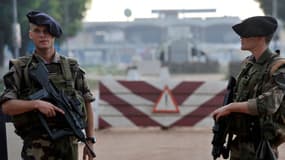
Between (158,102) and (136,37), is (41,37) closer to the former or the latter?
(158,102)

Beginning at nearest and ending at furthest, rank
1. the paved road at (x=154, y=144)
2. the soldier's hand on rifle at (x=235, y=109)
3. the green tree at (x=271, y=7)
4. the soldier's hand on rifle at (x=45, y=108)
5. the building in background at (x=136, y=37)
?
the soldier's hand on rifle at (x=45, y=108)
the soldier's hand on rifle at (x=235, y=109)
the paved road at (x=154, y=144)
the green tree at (x=271, y=7)
the building in background at (x=136, y=37)

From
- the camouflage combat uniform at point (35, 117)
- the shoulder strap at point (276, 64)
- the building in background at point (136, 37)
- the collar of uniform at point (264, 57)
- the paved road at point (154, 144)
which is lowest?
the building in background at point (136, 37)

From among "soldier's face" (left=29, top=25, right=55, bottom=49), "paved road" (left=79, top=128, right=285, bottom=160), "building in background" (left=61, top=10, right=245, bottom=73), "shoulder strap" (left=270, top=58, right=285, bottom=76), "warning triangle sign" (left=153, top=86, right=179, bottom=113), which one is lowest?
"building in background" (left=61, top=10, right=245, bottom=73)

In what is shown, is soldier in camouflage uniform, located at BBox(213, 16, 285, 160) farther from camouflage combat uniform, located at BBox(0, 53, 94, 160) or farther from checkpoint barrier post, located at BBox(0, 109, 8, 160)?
checkpoint barrier post, located at BBox(0, 109, 8, 160)

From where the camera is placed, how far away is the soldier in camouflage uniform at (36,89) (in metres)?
3.33

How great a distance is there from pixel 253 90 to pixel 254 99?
4.7 inches

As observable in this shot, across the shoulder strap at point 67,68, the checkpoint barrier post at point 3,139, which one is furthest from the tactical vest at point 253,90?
the checkpoint barrier post at point 3,139

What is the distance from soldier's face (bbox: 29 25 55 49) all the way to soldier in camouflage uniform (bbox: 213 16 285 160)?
1.13 meters

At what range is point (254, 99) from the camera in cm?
335

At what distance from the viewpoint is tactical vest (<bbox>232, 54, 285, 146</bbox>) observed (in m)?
3.41

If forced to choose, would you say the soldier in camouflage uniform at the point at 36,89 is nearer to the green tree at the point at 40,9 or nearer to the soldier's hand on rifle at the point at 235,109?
the soldier's hand on rifle at the point at 235,109

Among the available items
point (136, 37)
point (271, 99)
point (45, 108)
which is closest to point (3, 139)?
point (45, 108)

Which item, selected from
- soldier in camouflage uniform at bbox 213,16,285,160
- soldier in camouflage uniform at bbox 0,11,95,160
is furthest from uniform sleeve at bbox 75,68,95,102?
soldier in camouflage uniform at bbox 213,16,285,160

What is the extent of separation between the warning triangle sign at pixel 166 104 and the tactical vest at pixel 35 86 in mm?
7290
